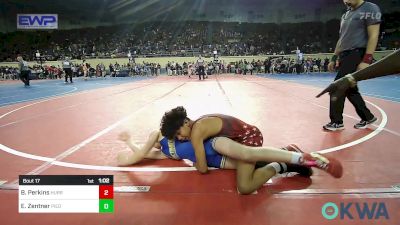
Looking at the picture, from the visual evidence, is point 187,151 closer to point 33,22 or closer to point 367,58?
point 367,58

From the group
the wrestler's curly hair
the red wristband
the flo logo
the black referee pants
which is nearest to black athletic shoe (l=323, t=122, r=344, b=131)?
the black referee pants

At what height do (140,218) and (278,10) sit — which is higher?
(278,10)

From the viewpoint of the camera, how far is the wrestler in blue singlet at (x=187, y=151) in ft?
7.76

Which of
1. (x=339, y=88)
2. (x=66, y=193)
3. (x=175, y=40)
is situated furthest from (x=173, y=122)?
(x=175, y=40)

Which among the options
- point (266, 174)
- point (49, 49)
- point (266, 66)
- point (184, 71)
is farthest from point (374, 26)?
point (49, 49)

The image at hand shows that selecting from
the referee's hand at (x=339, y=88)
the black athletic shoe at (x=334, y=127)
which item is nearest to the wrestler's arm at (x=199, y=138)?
the referee's hand at (x=339, y=88)

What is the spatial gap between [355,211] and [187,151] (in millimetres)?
1255

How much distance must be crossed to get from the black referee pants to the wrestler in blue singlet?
191 cm

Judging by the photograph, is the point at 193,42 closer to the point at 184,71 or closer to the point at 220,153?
the point at 184,71

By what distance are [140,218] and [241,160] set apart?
0.76 m

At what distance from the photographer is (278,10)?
2561 cm

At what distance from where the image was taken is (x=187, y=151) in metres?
2.48

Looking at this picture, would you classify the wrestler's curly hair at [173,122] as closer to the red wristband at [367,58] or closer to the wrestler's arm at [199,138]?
the wrestler's arm at [199,138]

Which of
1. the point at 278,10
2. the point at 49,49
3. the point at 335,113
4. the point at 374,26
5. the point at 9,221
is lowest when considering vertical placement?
the point at 9,221
